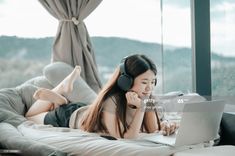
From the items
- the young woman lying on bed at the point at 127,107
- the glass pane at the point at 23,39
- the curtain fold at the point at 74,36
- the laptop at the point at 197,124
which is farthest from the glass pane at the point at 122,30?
the laptop at the point at 197,124

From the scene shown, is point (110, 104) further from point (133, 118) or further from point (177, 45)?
point (177, 45)

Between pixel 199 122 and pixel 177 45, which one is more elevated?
pixel 177 45

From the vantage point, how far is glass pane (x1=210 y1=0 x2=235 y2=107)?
11.4ft

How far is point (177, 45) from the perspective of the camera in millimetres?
3666

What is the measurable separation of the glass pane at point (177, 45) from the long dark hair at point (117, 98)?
62.2 inches

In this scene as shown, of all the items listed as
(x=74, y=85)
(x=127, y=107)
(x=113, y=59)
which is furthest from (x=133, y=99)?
(x=113, y=59)

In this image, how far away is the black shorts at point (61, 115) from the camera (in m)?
2.37

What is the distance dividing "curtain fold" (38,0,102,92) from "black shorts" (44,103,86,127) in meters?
0.69

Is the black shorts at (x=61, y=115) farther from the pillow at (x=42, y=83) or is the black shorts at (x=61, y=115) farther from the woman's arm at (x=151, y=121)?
the woman's arm at (x=151, y=121)

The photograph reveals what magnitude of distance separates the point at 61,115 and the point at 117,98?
1.64ft

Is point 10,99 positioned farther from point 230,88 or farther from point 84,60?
point 230,88

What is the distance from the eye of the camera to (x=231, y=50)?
3.47 meters

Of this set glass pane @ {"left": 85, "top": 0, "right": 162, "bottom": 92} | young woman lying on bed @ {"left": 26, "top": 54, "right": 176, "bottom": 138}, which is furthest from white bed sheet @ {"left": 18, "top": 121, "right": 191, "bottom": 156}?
glass pane @ {"left": 85, "top": 0, "right": 162, "bottom": 92}

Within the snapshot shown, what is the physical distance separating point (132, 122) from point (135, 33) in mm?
1696
